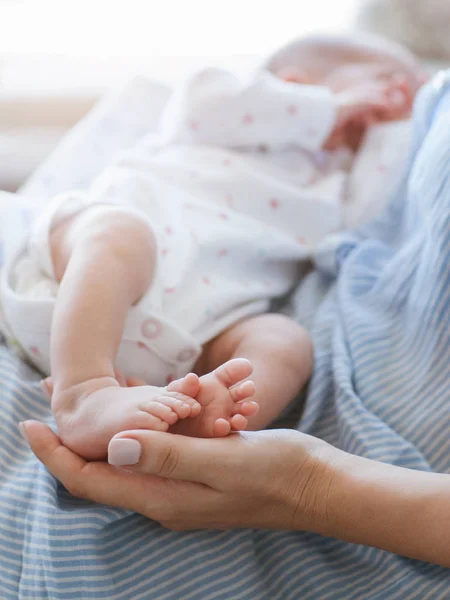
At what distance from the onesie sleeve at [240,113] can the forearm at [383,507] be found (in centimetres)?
71

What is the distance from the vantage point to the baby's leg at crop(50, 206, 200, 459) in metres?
0.66

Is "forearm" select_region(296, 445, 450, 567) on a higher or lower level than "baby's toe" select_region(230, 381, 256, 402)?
lower

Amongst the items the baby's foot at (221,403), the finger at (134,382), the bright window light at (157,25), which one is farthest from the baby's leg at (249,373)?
the bright window light at (157,25)

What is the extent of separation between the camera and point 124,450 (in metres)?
0.62

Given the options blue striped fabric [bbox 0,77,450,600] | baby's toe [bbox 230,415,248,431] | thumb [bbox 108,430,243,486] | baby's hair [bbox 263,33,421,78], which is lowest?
blue striped fabric [bbox 0,77,450,600]

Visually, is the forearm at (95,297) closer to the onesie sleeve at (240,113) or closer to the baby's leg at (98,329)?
the baby's leg at (98,329)

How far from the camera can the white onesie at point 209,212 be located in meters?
0.89

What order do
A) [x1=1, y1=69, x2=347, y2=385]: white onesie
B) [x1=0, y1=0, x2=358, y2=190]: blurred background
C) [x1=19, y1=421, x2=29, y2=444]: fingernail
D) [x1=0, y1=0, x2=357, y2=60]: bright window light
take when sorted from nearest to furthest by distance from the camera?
[x1=19, y1=421, x2=29, y2=444]: fingernail, [x1=1, y1=69, x2=347, y2=385]: white onesie, [x1=0, y1=0, x2=358, y2=190]: blurred background, [x1=0, y1=0, x2=357, y2=60]: bright window light

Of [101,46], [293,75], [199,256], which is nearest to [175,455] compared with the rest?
[199,256]

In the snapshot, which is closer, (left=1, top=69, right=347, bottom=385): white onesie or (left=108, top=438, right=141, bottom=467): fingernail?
(left=108, top=438, right=141, bottom=467): fingernail

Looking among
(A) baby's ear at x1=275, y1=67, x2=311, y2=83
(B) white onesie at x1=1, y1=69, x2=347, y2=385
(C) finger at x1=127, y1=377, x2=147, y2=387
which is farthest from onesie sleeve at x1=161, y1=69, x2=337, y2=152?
(C) finger at x1=127, y1=377, x2=147, y2=387

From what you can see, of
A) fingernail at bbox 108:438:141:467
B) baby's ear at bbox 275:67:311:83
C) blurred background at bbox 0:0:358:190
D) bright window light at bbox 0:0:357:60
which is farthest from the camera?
bright window light at bbox 0:0:357:60

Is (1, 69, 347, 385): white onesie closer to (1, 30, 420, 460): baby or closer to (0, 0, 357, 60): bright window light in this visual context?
(1, 30, 420, 460): baby

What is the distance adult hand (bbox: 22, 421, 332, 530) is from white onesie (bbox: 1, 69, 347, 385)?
23 cm
